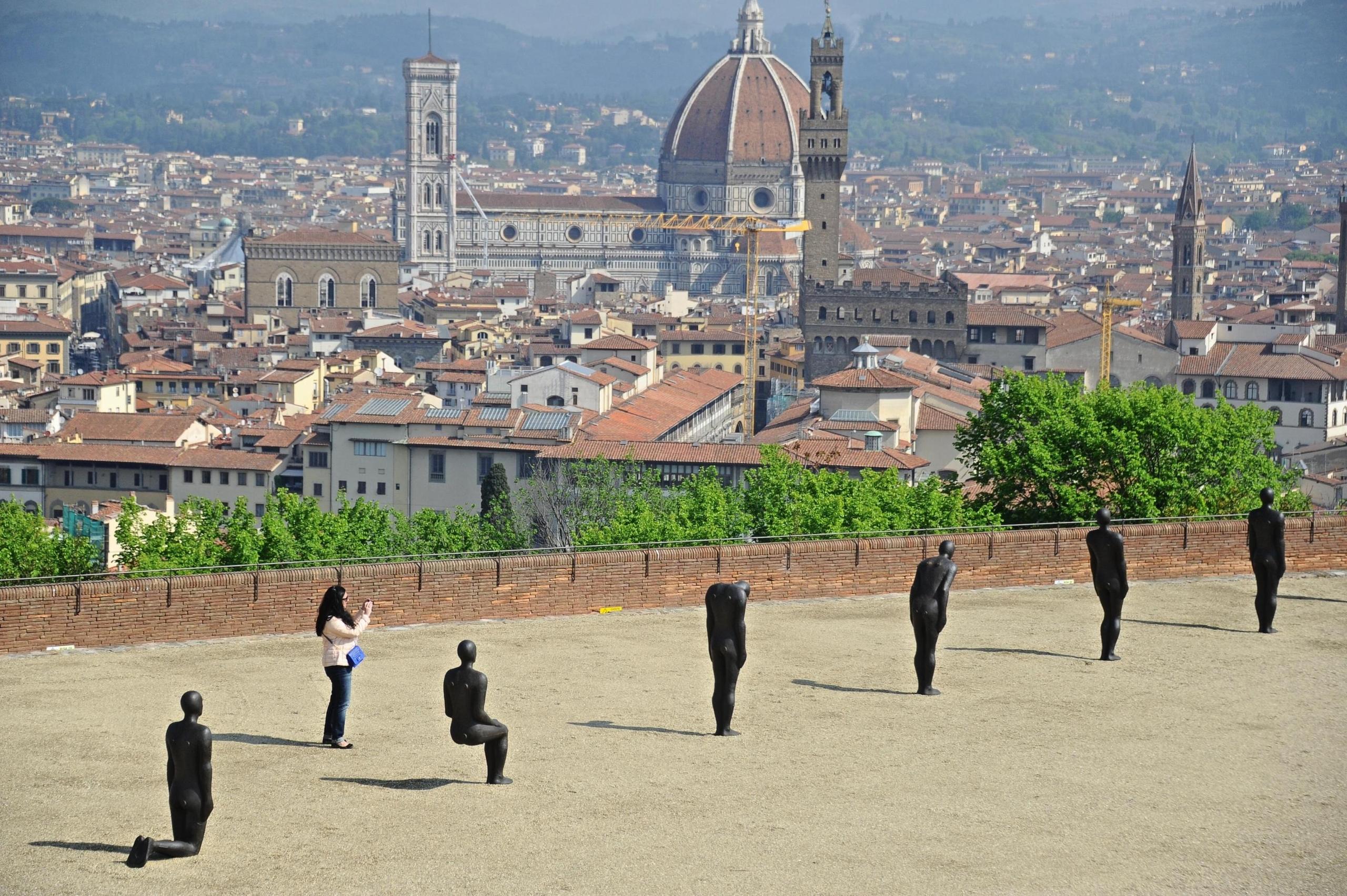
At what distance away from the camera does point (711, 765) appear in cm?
1052

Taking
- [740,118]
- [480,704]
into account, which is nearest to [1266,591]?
[480,704]

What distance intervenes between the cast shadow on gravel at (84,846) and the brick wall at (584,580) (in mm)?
3665

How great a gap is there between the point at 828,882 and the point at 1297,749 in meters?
3.00

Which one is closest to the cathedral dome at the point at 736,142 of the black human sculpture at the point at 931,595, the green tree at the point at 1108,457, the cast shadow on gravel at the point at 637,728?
the green tree at the point at 1108,457

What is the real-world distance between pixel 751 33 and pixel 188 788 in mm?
144362

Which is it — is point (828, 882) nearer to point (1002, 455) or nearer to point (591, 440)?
point (1002, 455)

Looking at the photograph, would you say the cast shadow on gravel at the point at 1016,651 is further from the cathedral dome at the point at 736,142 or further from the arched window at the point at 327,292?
the cathedral dome at the point at 736,142

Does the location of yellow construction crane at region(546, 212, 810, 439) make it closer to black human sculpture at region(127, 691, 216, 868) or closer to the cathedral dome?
the cathedral dome

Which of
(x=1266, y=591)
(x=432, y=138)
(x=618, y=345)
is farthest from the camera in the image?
(x=432, y=138)

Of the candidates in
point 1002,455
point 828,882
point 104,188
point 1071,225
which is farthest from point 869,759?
point 104,188

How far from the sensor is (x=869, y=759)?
10.6 meters

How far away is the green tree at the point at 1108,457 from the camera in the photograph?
20562mm

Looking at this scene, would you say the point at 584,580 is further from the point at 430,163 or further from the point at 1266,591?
Result: the point at 430,163

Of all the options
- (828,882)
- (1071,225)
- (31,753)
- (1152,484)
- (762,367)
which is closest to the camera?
(828,882)
